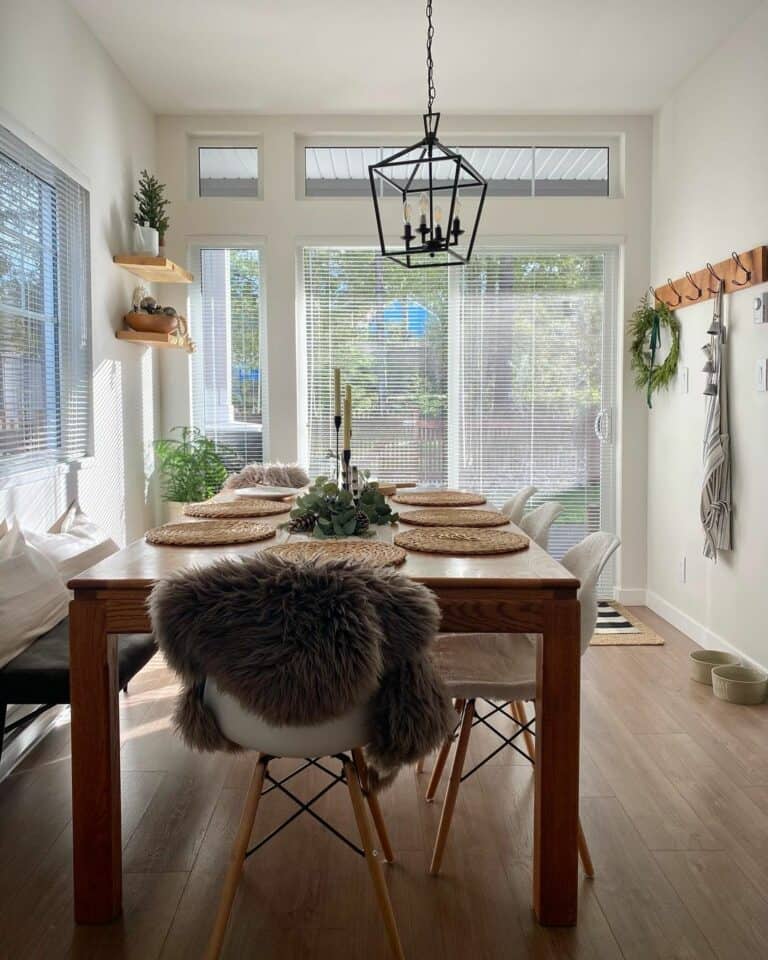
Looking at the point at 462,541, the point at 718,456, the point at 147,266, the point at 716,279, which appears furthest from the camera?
the point at 147,266

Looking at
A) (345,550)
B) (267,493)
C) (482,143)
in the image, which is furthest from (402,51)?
(345,550)

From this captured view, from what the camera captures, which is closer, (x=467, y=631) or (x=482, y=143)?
(x=467, y=631)

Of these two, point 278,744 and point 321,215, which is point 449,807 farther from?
point 321,215

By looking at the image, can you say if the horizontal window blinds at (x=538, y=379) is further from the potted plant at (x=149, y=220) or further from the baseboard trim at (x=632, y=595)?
the potted plant at (x=149, y=220)

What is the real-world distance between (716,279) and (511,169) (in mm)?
1648

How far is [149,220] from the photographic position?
179 inches

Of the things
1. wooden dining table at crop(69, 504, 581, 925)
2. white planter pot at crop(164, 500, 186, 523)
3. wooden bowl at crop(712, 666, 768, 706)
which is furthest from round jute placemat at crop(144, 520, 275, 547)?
white planter pot at crop(164, 500, 186, 523)

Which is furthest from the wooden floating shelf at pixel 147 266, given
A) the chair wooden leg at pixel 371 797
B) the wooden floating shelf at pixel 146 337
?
the chair wooden leg at pixel 371 797

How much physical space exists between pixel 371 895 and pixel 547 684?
69 centimetres

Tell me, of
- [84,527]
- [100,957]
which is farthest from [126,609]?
[84,527]

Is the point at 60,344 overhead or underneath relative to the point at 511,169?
underneath

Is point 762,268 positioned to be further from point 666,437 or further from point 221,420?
point 221,420

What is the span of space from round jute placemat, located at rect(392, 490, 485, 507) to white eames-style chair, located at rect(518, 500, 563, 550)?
0.78 feet

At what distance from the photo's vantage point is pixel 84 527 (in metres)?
3.43
